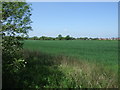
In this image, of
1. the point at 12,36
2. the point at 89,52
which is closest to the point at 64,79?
the point at 12,36

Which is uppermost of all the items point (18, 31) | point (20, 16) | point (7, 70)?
point (20, 16)

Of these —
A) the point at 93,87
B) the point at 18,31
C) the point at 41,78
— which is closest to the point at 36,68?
the point at 41,78

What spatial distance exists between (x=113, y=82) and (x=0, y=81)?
3190mm

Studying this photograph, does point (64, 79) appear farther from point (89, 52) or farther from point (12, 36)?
point (89, 52)

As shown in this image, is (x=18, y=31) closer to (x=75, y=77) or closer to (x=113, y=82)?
(x=75, y=77)

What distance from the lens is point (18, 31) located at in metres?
6.49

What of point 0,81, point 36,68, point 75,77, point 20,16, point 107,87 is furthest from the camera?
point 36,68

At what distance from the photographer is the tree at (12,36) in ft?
17.9

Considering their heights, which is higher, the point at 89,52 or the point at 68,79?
the point at 89,52

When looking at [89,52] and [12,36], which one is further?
[89,52]

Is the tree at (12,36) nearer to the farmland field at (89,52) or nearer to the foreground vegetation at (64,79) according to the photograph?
the foreground vegetation at (64,79)

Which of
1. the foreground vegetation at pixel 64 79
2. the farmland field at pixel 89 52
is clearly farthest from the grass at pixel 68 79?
the farmland field at pixel 89 52

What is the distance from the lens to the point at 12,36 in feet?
21.4

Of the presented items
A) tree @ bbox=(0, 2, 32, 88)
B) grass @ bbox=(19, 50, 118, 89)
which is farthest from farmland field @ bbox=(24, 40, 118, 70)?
tree @ bbox=(0, 2, 32, 88)
